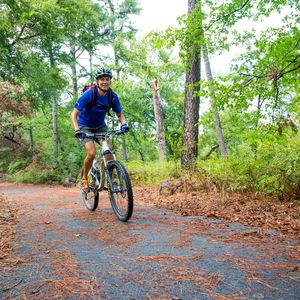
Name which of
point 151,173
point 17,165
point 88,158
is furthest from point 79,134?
point 17,165

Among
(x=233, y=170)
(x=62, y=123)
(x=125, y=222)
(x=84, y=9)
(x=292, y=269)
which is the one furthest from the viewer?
(x=62, y=123)

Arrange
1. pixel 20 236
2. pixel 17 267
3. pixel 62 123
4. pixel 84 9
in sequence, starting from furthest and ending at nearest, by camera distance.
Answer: pixel 62 123
pixel 84 9
pixel 20 236
pixel 17 267

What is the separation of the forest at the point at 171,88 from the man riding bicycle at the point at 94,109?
Result: 1728 millimetres

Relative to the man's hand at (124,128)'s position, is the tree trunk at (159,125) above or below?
above

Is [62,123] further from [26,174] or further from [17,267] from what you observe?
[17,267]

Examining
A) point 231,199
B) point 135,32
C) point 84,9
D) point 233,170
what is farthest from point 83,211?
point 135,32

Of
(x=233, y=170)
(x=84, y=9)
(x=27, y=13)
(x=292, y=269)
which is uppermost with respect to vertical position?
(x=84, y=9)

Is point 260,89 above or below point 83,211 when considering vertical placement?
above

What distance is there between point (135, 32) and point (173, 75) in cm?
449

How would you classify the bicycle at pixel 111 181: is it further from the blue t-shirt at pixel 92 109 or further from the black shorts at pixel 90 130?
the blue t-shirt at pixel 92 109

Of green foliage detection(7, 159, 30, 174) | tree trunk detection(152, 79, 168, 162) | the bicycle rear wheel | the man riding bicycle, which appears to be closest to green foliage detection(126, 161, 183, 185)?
the bicycle rear wheel

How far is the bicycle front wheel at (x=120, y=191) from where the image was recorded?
4238mm

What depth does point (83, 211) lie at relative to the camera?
220 inches

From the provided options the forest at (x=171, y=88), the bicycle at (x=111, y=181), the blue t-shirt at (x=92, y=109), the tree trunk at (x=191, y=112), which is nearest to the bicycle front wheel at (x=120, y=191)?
the bicycle at (x=111, y=181)
